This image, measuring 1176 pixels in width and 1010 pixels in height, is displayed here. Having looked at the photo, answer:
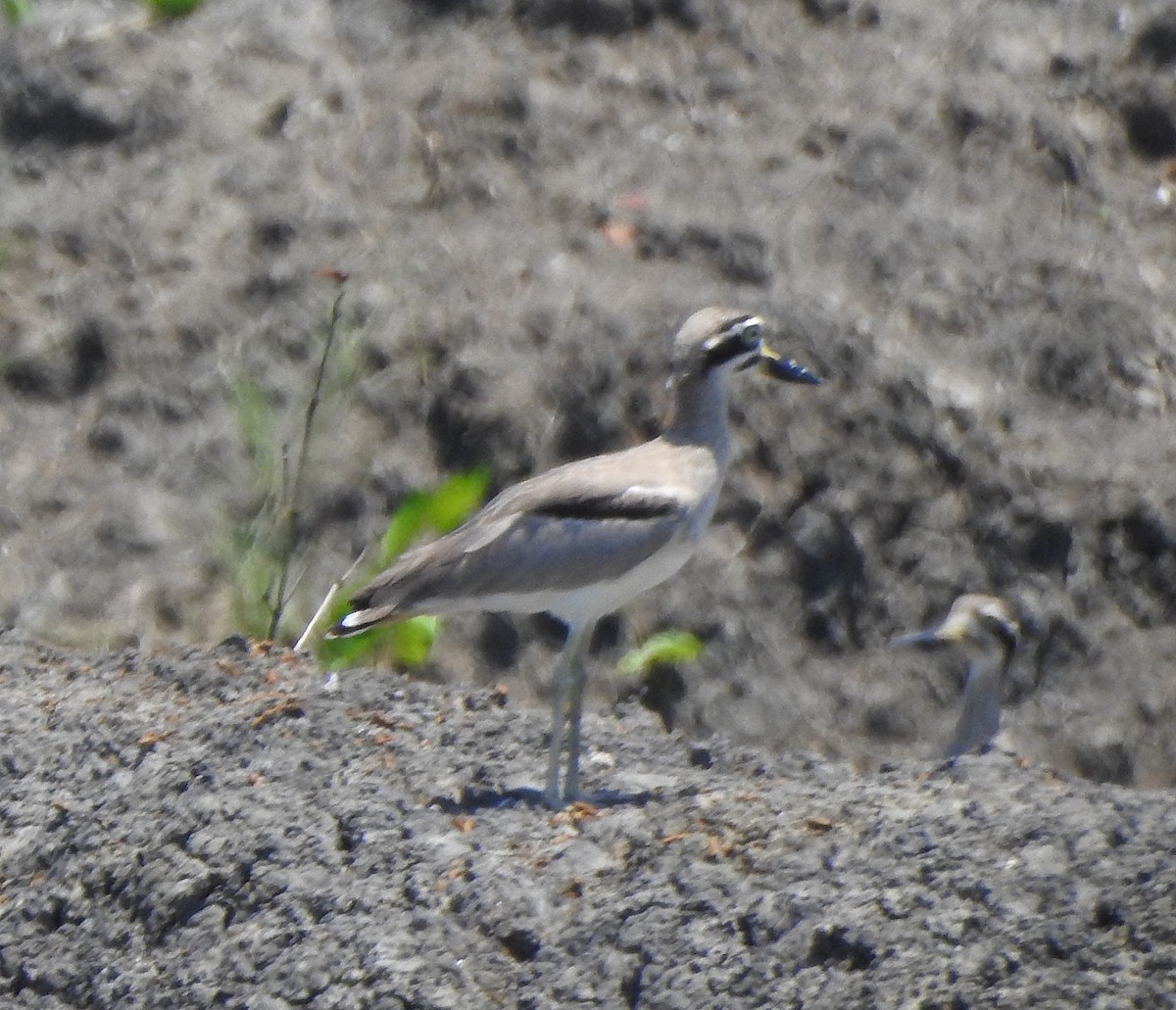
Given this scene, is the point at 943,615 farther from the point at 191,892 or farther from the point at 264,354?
the point at 191,892

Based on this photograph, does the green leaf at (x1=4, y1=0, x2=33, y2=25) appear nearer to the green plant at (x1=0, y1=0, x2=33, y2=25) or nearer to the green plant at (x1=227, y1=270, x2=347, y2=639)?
the green plant at (x1=0, y1=0, x2=33, y2=25)

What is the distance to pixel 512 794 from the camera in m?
6.77

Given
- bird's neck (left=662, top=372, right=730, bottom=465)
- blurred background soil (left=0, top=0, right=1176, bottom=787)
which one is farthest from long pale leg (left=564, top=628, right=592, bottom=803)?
→ blurred background soil (left=0, top=0, right=1176, bottom=787)

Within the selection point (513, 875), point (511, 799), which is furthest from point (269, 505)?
point (513, 875)

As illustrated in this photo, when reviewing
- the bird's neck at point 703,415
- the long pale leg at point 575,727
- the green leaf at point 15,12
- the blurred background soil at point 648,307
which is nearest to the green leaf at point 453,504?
the blurred background soil at point 648,307

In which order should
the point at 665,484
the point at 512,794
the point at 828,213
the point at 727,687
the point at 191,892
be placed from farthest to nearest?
the point at 828,213, the point at 727,687, the point at 665,484, the point at 512,794, the point at 191,892

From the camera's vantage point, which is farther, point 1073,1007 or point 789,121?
point 789,121

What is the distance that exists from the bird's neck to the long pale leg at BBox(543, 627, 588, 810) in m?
0.85

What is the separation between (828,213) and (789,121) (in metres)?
0.65

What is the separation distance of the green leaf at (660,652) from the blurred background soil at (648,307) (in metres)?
0.12

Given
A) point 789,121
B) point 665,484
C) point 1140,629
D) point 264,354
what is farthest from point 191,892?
point 789,121

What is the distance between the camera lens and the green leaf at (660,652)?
368 inches

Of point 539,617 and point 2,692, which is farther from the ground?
point 2,692

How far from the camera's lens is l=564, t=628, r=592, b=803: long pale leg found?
681 cm
